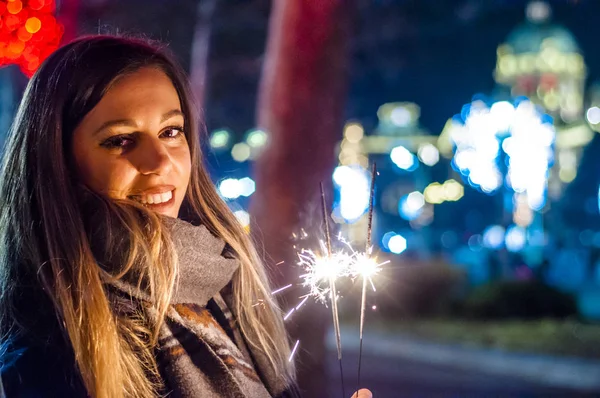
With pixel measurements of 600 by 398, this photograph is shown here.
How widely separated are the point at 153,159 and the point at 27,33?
4.17m

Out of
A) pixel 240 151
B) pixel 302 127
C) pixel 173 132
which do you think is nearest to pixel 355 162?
pixel 240 151

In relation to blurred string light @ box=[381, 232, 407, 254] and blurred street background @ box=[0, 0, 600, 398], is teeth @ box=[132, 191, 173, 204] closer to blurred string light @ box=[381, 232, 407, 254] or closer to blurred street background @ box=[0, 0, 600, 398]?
blurred street background @ box=[0, 0, 600, 398]

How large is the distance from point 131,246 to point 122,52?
0.72m

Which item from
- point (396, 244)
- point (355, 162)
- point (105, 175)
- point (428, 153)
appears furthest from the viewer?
point (428, 153)

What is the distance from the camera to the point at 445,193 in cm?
5550

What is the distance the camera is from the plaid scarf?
82.2 inches

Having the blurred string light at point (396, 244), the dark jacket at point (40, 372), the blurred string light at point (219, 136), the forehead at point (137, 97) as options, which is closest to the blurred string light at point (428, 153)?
the blurred string light at point (396, 244)

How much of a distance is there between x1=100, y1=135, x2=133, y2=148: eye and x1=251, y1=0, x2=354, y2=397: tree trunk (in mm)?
2271

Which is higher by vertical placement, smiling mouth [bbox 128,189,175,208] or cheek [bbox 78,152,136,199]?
cheek [bbox 78,152,136,199]

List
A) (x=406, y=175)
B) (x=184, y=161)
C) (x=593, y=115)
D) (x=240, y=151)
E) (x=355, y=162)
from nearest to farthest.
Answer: (x=184, y=161)
(x=240, y=151)
(x=355, y=162)
(x=593, y=115)
(x=406, y=175)

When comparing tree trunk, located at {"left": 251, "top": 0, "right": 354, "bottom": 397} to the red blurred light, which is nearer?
tree trunk, located at {"left": 251, "top": 0, "right": 354, "bottom": 397}

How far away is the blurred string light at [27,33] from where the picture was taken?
5816mm

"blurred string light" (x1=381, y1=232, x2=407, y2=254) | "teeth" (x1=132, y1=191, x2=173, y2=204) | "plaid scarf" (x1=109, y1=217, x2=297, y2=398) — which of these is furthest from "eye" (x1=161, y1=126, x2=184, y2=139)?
"blurred string light" (x1=381, y1=232, x2=407, y2=254)

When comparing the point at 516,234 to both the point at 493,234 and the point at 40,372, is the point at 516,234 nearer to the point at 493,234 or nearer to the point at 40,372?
the point at 493,234
